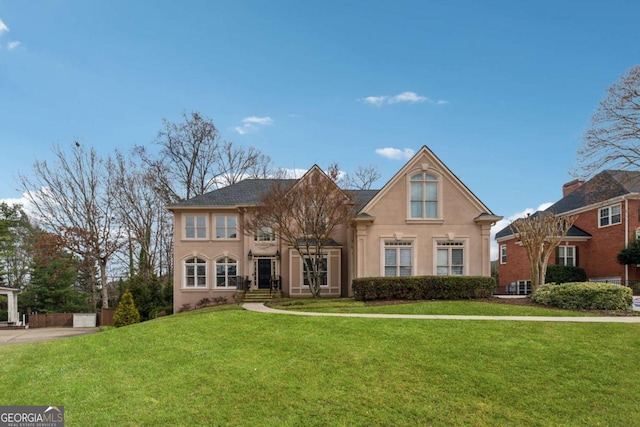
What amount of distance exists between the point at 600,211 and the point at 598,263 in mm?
3417

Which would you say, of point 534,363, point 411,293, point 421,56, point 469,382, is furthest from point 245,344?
point 421,56

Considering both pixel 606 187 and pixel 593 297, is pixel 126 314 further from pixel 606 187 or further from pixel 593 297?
pixel 606 187

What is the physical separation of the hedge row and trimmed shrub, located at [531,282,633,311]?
134 inches

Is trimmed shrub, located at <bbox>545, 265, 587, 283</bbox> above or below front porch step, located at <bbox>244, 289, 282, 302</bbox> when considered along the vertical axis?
above

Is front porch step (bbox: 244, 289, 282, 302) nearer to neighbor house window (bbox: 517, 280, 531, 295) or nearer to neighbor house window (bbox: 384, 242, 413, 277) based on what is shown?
neighbor house window (bbox: 384, 242, 413, 277)

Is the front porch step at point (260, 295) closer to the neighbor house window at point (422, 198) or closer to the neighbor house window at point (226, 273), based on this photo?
the neighbor house window at point (226, 273)

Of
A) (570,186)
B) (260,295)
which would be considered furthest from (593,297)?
(570,186)

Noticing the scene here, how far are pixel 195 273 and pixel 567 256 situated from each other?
79.8 ft

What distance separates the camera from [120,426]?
288 inches

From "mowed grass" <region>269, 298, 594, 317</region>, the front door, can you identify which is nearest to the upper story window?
"mowed grass" <region>269, 298, 594, 317</region>

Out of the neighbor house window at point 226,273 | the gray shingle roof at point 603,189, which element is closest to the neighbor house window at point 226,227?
the neighbor house window at point 226,273

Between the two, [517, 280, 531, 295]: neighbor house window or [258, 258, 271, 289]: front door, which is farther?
[517, 280, 531, 295]: neighbor house window

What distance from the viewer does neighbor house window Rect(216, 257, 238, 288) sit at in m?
26.9

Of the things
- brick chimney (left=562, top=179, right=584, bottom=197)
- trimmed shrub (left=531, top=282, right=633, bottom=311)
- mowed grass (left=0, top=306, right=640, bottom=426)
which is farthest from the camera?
brick chimney (left=562, top=179, right=584, bottom=197)
